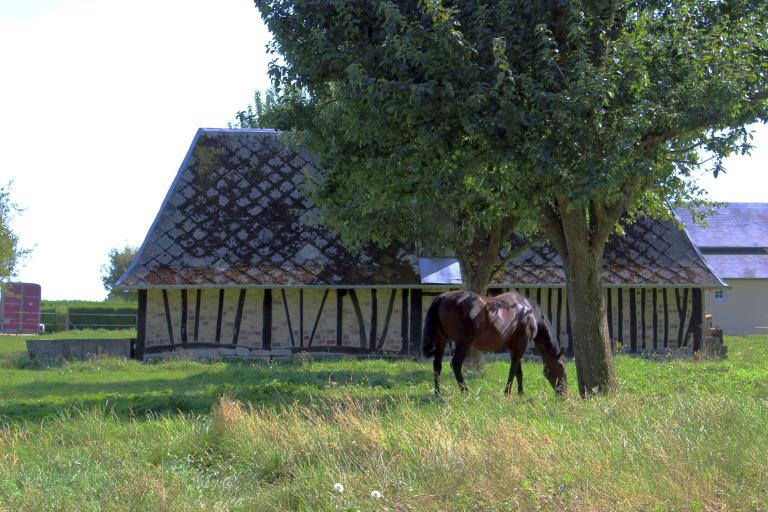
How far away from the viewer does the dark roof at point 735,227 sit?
42.6 meters

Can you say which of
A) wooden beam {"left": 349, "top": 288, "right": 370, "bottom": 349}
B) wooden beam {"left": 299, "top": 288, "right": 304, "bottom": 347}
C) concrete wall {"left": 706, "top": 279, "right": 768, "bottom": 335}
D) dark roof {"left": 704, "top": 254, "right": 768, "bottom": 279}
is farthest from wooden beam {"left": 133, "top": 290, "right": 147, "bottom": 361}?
concrete wall {"left": 706, "top": 279, "right": 768, "bottom": 335}

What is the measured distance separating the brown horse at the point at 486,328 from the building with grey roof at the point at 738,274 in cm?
2741

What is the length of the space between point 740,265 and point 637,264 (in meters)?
19.3

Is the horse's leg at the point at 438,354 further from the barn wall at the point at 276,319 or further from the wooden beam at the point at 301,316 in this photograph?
the wooden beam at the point at 301,316

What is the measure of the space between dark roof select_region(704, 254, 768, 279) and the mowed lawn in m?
32.5

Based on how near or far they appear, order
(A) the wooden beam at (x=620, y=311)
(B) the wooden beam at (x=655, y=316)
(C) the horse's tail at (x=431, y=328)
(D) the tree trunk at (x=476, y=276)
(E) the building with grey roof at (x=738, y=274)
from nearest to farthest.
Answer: (C) the horse's tail at (x=431, y=328) → (D) the tree trunk at (x=476, y=276) → (A) the wooden beam at (x=620, y=311) → (B) the wooden beam at (x=655, y=316) → (E) the building with grey roof at (x=738, y=274)

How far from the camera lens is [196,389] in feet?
51.4

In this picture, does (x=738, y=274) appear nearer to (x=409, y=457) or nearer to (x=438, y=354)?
(x=438, y=354)

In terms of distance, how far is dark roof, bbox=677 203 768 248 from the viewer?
140ft

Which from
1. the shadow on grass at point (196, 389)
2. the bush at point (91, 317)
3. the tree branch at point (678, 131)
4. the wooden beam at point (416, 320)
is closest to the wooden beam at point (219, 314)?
the shadow on grass at point (196, 389)

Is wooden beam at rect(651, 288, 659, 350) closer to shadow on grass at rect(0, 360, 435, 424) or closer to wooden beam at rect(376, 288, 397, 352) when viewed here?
wooden beam at rect(376, 288, 397, 352)

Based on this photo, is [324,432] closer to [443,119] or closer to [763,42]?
[443,119]

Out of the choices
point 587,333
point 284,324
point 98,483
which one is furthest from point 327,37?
point 284,324

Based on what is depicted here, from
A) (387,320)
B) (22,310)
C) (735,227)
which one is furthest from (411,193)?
(735,227)
